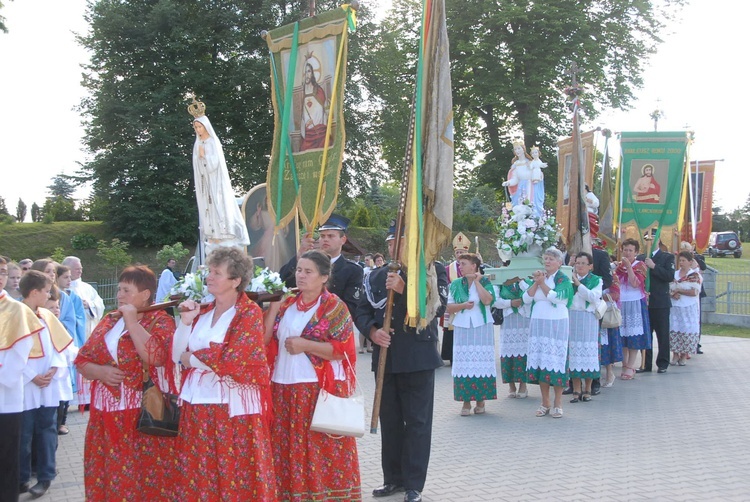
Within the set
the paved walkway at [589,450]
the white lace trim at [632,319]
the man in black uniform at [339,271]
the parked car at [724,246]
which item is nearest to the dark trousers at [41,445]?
the paved walkway at [589,450]

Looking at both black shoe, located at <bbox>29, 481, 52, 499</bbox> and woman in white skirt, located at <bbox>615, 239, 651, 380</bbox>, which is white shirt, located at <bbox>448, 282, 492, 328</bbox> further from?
black shoe, located at <bbox>29, 481, 52, 499</bbox>

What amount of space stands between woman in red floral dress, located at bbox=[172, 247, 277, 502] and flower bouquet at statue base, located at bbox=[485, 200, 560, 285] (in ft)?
23.4

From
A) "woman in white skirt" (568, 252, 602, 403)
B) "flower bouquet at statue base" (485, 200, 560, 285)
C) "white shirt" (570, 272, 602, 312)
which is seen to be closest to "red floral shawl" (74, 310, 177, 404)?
"white shirt" (570, 272, 602, 312)

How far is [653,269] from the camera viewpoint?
12047mm

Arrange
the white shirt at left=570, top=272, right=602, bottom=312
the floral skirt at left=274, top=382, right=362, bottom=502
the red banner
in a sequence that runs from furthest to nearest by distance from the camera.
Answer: the red banner < the white shirt at left=570, top=272, right=602, bottom=312 < the floral skirt at left=274, top=382, right=362, bottom=502

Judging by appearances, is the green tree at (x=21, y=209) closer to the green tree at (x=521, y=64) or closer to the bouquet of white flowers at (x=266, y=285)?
the green tree at (x=521, y=64)

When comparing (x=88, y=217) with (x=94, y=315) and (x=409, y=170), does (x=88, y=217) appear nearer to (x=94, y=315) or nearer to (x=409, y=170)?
(x=94, y=315)

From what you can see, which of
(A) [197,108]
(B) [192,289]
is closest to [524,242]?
Result: (A) [197,108]

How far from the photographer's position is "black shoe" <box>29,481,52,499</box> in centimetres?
586

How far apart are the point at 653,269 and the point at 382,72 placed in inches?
823

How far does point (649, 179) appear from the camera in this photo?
46.7ft

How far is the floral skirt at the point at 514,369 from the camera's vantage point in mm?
10125

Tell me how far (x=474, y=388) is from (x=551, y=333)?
1169 millimetres

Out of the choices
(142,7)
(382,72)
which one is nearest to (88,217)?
(142,7)
